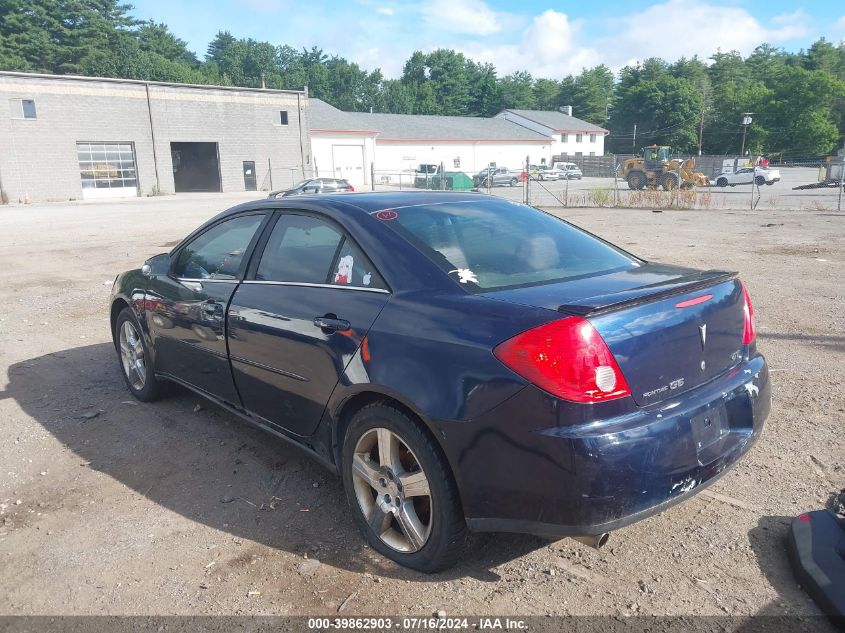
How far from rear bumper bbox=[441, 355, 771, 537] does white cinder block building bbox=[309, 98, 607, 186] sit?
142ft

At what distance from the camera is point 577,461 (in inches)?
92.9

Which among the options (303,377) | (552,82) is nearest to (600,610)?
(303,377)

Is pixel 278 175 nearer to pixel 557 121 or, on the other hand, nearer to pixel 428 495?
pixel 557 121

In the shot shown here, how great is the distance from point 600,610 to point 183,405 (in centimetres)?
364

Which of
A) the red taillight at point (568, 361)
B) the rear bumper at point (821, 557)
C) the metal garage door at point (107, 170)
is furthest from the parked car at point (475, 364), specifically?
the metal garage door at point (107, 170)

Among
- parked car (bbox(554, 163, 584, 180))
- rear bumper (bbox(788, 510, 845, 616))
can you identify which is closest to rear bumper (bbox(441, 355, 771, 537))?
rear bumper (bbox(788, 510, 845, 616))

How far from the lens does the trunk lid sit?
2.52m

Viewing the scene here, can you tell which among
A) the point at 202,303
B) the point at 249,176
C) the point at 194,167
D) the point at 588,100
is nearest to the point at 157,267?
the point at 202,303

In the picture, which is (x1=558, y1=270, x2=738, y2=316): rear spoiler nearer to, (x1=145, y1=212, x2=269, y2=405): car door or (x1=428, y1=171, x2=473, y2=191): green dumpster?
(x1=145, y1=212, x2=269, y2=405): car door

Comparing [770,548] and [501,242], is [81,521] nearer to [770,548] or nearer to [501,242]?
[501,242]

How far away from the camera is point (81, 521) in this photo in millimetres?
3510

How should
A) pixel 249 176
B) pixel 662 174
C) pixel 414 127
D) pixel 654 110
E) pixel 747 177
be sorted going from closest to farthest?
pixel 662 174, pixel 747 177, pixel 249 176, pixel 414 127, pixel 654 110

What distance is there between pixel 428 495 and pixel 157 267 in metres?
3.09

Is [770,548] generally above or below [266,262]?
below
